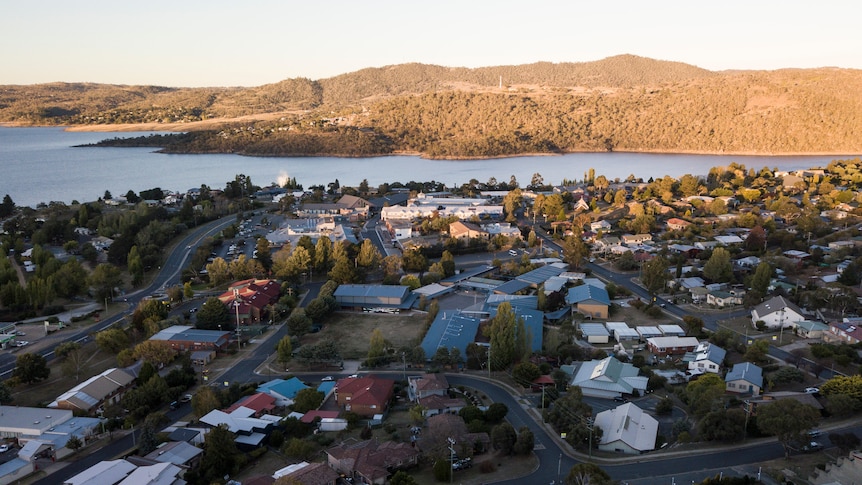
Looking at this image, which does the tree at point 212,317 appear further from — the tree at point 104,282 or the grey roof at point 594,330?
the grey roof at point 594,330

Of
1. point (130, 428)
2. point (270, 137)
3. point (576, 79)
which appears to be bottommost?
point (130, 428)

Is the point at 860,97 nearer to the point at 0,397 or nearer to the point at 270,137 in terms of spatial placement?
the point at 270,137

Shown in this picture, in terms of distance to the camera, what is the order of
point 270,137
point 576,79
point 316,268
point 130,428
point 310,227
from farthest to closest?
point 576,79, point 270,137, point 310,227, point 316,268, point 130,428

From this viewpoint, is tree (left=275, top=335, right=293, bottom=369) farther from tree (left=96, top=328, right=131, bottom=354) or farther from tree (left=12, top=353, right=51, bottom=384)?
tree (left=12, top=353, right=51, bottom=384)

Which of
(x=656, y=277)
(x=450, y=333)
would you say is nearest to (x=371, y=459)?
(x=450, y=333)

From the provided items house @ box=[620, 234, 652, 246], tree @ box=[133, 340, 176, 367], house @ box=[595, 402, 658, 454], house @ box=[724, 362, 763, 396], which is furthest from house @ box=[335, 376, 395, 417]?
house @ box=[620, 234, 652, 246]

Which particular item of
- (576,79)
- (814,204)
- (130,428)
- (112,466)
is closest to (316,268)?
(130,428)

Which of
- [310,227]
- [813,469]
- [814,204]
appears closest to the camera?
[813,469]

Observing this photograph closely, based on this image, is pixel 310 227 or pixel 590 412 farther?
pixel 310 227
